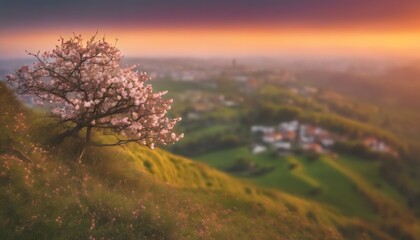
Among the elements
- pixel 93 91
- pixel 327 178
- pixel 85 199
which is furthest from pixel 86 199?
pixel 327 178

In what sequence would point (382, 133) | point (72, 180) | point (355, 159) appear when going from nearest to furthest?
point (72, 180) < point (355, 159) < point (382, 133)

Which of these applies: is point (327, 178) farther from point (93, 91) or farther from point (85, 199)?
point (85, 199)

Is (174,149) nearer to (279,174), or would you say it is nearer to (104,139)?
(279,174)

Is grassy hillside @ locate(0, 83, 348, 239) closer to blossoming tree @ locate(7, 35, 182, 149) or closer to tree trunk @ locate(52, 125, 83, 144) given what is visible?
tree trunk @ locate(52, 125, 83, 144)

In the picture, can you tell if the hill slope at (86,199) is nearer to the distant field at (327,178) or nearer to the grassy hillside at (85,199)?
the grassy hillside at (85,199)

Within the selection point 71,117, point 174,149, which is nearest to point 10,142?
point 71,117

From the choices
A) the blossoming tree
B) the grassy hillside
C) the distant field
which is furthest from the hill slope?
the distant field

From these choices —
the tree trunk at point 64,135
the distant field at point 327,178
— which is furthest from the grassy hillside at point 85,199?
the distant field at point 327,178
